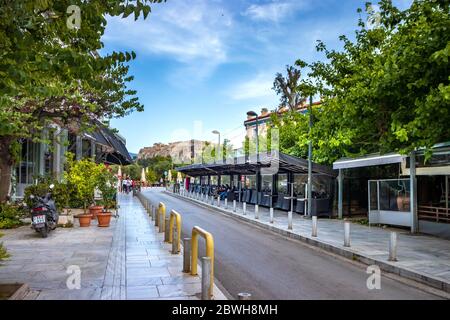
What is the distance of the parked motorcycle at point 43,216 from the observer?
39.0 feet

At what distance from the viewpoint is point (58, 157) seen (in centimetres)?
2366

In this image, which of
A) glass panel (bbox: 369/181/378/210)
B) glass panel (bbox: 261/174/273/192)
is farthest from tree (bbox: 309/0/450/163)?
glass panel (bbox: 261/174/273/192)

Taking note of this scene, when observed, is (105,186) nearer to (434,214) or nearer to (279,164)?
(279,164)

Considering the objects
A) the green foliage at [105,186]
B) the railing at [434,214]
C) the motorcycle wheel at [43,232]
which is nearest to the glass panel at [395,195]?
the railing at [434,214]

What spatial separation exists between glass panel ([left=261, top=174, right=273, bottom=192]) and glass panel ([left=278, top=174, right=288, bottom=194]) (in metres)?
0.73

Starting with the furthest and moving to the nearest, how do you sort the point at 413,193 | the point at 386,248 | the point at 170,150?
the point at 170,150
the point at 413,193
the point at 386,248

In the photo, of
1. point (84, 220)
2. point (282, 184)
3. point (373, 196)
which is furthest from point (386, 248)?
point (282, 184)

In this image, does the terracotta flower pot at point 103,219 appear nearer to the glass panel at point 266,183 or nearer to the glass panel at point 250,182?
the glass panel at point 266,183

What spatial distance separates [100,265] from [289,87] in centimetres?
3796

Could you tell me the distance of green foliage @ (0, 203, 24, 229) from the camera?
44.6 ft

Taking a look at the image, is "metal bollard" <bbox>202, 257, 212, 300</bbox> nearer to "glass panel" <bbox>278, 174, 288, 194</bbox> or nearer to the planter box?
the planter box

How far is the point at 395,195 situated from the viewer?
1623 cm

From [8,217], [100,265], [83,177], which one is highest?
[83,177]
